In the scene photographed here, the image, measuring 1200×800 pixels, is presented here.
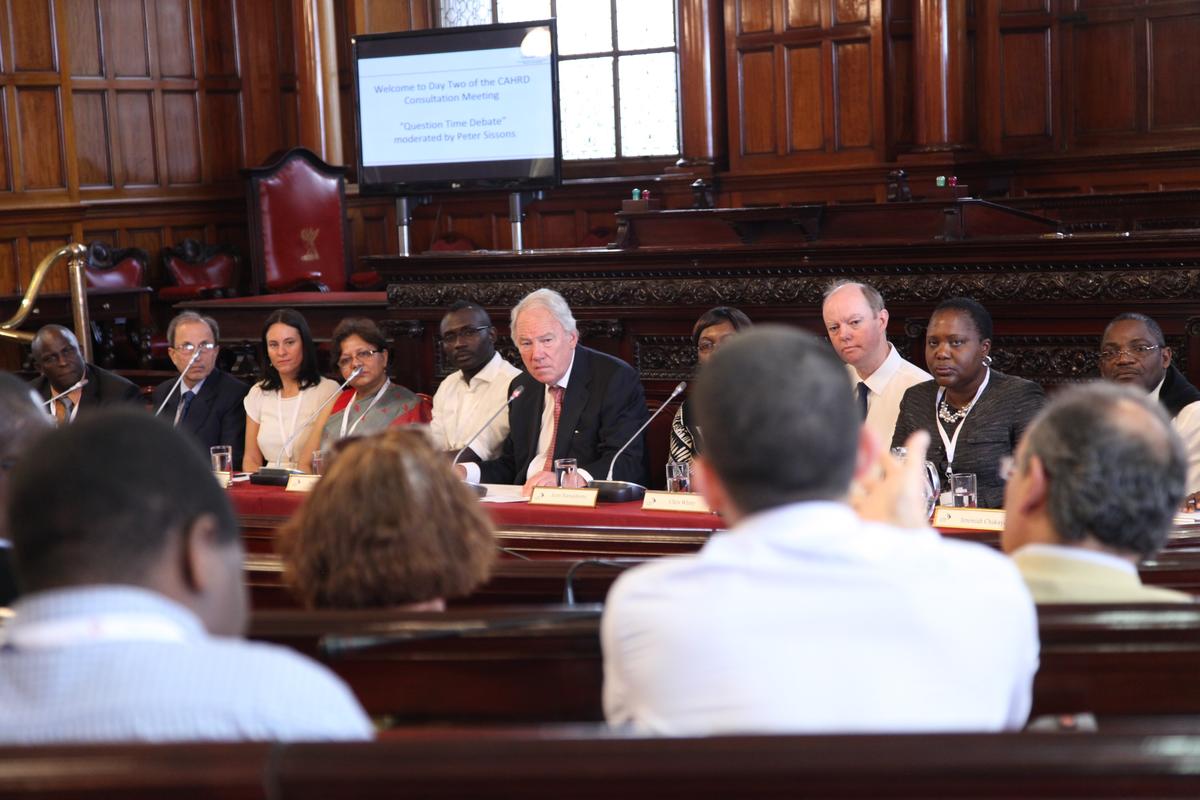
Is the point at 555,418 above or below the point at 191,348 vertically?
below

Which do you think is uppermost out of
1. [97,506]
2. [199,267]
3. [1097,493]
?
[199,267]

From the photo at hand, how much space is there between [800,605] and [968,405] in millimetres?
2838

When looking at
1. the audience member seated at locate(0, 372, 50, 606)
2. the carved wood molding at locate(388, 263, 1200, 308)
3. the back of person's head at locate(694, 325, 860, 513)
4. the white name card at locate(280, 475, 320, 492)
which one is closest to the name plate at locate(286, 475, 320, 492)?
the white name card at locate(280, 475, 320, 492)

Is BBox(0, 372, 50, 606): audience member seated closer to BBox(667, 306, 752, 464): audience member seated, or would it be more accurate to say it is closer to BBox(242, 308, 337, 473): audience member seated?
BBox(667, 306, 752, 464): audience member seated

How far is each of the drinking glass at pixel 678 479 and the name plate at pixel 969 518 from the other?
85 centimetres

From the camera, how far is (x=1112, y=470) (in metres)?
1.60

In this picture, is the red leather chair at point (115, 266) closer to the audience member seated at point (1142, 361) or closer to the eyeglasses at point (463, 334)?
the eyeglasses at point (463, 334)

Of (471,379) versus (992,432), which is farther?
(471,379)

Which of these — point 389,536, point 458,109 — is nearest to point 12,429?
point 389,536

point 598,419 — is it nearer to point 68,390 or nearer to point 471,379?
point 471,379

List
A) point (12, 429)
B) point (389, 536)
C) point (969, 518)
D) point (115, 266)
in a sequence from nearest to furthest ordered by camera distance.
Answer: point (389, 536), point (12, 429), point (969, 518), point (115, 266)

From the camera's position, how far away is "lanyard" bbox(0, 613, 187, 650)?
1.13m

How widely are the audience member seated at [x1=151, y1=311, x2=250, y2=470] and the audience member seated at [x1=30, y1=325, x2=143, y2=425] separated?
169 millimetres

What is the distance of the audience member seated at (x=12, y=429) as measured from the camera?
2129 millimetres
